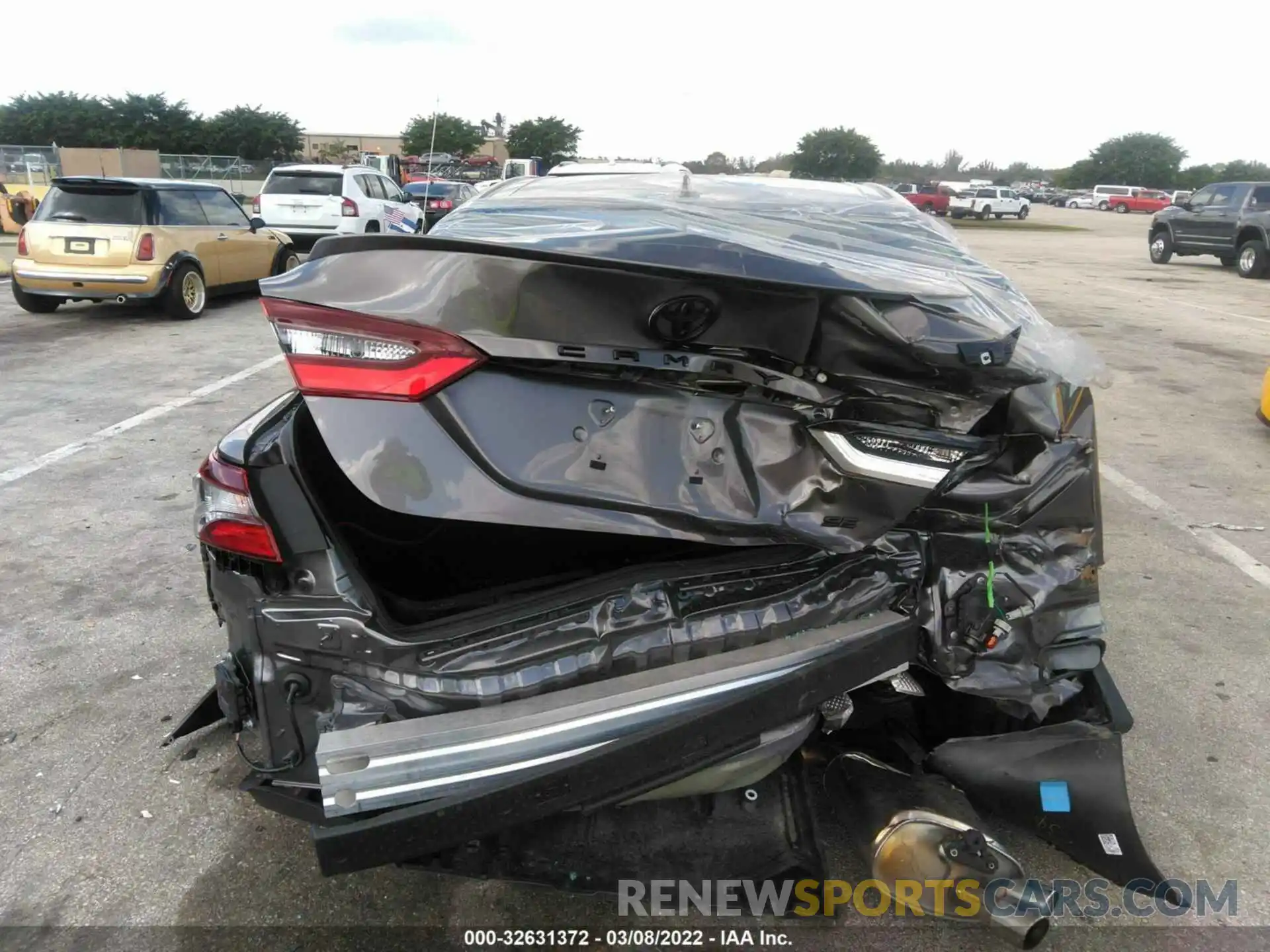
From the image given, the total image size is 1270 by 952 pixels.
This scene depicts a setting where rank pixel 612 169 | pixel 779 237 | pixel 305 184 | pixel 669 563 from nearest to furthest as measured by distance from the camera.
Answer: pixel 669 563
pixel 779 237
pixel 612 169
pixel 305 184

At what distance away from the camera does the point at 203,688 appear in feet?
10.3

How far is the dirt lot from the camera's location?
224 cm

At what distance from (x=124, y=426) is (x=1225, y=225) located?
2196cm

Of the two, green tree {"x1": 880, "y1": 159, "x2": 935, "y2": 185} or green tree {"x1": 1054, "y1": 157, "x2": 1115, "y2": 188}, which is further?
green tree {"x1": 1054, "y1": 157, "x2": 1115, "y2": 188}

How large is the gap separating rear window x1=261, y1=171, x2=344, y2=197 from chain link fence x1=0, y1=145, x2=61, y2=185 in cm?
1613

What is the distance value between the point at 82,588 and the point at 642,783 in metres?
3.18

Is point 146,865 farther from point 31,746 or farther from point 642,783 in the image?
A: point 642,783

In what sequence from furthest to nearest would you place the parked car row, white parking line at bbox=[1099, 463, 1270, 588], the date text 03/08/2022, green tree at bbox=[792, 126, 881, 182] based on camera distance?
green tree at bbox=[792, 126, 881, 182], the parked car row, white parking line at bbox=[1099, 463, 1270, 588], the date text 03/08/2022

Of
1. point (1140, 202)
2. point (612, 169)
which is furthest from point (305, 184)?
point (1140, 202)

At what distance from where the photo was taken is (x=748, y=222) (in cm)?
250

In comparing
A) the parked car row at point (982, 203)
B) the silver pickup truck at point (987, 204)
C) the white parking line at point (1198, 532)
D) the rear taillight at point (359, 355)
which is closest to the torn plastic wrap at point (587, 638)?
the rear taillight at point (359, 355)

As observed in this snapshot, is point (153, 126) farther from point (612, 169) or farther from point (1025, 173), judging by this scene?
point (1025, 173)

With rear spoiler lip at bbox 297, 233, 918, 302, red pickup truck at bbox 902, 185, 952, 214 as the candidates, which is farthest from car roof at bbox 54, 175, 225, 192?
red pickup truck at bbox 902, 185, 952, 214

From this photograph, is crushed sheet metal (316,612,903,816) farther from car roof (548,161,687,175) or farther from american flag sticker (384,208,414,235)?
american flag sticker (384,208,414,235)
